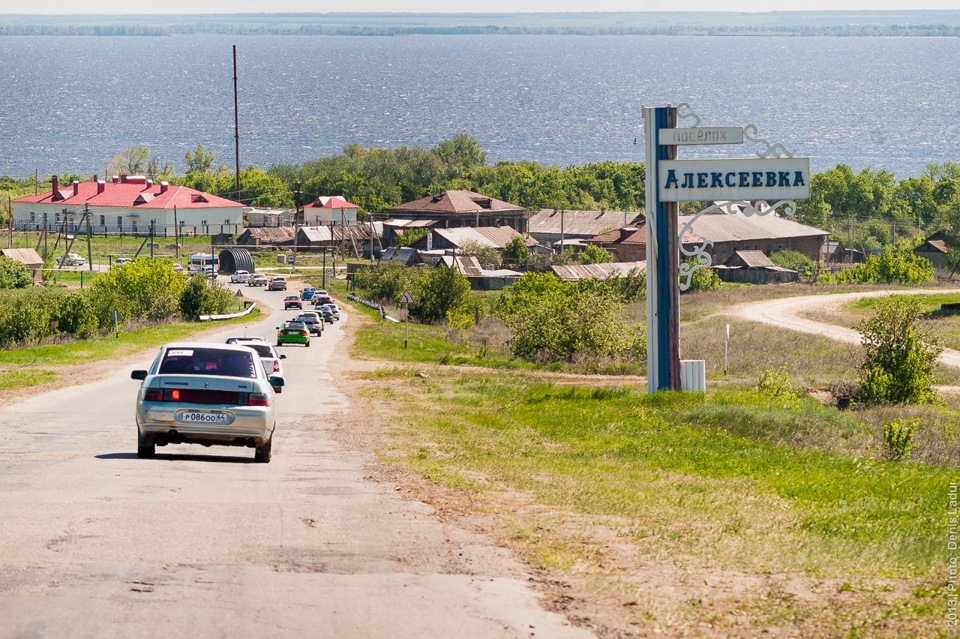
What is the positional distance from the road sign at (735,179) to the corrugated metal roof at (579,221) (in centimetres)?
8293

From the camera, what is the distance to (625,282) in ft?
246

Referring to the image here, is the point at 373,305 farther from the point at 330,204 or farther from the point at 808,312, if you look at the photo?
the point at 330,204

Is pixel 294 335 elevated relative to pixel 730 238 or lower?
lower

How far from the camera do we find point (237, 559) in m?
10.2

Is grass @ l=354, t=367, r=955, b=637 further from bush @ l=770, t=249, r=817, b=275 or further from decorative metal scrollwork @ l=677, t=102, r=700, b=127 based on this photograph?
bush @ l=770, t=249, r=817, b=275

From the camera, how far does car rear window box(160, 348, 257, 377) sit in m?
16.9

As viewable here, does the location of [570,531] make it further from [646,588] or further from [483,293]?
[483,293]

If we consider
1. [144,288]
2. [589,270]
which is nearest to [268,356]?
[144,288]

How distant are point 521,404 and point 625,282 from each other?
4727 cm

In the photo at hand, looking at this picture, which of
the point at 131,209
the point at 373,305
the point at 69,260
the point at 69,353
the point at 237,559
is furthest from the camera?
the point at 131,209

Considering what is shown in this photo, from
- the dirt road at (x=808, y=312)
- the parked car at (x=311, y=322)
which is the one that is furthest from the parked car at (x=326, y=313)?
the dirt road at (x=808, y=312)

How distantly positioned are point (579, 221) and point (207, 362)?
10125cm

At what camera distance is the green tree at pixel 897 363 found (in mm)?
30969

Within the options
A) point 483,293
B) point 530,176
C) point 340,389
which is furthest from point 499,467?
point 530,176
